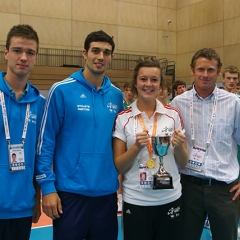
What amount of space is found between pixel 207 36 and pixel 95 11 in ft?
18.6

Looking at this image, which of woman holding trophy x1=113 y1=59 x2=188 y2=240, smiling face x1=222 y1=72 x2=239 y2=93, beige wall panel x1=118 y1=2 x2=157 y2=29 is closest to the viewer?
woman holding trophy x1=113 y1=59 x2=188 y2=240

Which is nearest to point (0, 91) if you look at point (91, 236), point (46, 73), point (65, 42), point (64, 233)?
point (64, 233)

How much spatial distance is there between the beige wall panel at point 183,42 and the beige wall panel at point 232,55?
246 centimetres

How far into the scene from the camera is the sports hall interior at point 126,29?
1395cm

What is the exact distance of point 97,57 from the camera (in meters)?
2.60

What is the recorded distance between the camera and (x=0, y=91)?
2318mm

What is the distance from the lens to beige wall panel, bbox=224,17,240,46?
1443 centimetres

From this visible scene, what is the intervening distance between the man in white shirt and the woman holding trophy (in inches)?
8.6

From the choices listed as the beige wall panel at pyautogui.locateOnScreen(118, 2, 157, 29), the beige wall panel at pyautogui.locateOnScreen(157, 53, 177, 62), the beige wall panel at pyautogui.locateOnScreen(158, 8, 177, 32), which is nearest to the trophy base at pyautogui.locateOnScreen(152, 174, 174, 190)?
the beige wall panel at pyautogui.locateOnScreen(118, 2, 157, 29)

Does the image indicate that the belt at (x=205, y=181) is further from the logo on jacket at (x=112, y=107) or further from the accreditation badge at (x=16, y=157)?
the accreditation badge at (x=16, y=157)

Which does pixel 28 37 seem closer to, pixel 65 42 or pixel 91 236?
pixel 91 236

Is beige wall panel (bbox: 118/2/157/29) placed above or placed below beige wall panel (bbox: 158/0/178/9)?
below

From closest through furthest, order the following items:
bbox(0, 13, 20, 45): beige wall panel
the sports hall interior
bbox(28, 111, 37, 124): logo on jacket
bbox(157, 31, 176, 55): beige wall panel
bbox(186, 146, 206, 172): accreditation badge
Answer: bbox(28, 111, 37, 124): logo on jacket < bbox(186, 146, 206, 172): accreditation badge < bbox(0, 13, 20, 45): beige wall panel < the sports hall interior < bbox(157, 31, 176, 55): beige wall panel

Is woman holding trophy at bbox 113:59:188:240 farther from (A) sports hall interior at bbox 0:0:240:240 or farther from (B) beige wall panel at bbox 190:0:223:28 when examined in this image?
(B) beige wall panel at bbox 190:0:223:28
